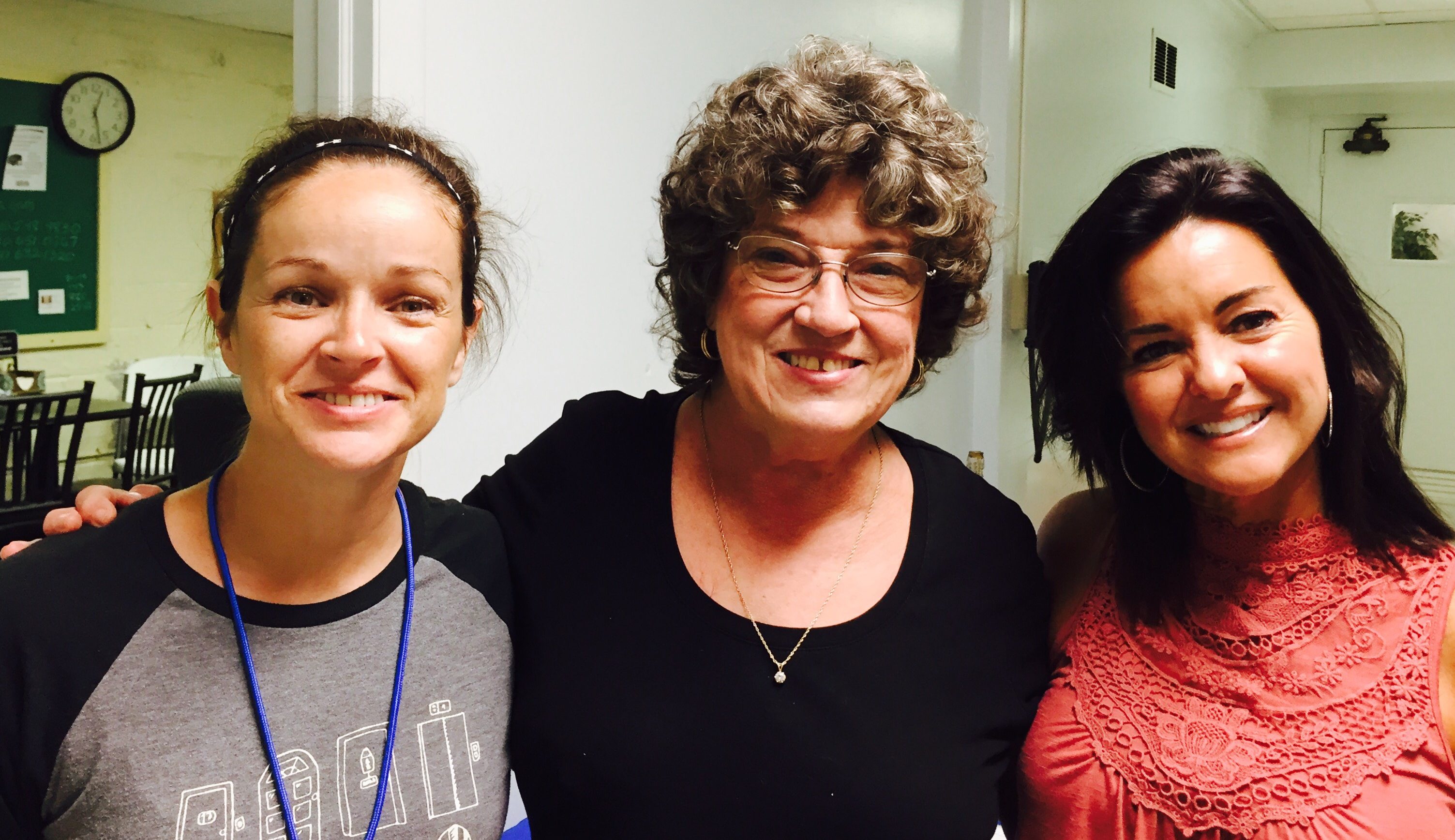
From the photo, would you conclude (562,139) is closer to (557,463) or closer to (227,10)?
(557,463)

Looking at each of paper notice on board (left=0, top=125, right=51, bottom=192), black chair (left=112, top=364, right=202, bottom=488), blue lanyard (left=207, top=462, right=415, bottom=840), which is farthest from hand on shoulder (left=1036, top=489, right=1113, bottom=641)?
paper notice on board (left=0, top=125, right=51, bottom=192)

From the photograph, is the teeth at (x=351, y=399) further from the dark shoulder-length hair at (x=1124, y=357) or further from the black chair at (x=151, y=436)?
the black chair at (x=151, y=436)

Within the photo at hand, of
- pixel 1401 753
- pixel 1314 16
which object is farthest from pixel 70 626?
pixel 1314 16

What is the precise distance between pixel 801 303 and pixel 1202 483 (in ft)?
1.77

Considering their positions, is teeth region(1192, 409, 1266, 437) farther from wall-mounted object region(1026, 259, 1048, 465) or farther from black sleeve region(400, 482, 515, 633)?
black sleeve region(400, 482, 515, 633)

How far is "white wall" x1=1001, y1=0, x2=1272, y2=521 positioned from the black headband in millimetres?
2176

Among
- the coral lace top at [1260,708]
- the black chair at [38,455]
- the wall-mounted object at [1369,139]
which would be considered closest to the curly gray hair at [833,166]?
the coral lace top at [1260,708]

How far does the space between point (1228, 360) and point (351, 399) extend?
972 mm

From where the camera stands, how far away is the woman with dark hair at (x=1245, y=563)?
4.13 ft

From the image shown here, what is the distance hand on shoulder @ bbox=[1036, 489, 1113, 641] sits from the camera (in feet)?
5.07

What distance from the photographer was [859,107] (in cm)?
132

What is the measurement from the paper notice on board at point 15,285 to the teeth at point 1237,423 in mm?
6498

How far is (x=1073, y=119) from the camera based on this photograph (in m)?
3.81

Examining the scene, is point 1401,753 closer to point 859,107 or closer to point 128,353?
point 859,107
